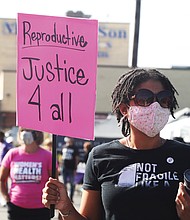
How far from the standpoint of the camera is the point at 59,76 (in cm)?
344

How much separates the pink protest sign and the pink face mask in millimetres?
391

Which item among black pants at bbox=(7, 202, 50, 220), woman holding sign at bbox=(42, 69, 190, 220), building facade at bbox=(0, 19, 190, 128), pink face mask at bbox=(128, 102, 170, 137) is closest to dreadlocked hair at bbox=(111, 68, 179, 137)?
woman holding sign at bbox=(42, 69, 190, 220)

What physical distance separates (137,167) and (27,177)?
333 cm

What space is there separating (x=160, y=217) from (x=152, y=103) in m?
0.52

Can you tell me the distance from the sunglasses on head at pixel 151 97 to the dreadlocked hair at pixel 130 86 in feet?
0.15

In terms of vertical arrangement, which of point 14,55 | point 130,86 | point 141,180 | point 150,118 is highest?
point 130,86

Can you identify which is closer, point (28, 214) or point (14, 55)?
point (28, 214)

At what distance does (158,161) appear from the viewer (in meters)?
3.06

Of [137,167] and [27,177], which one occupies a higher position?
[137,167]

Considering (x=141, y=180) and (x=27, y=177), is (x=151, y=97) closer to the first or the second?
(x=141, y=180)

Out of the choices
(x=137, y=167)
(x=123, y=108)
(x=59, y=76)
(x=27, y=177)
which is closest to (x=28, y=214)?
(x=27, y=177)

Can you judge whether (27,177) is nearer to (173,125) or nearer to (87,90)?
(87,90)

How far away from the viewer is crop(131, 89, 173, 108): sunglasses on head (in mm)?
3086

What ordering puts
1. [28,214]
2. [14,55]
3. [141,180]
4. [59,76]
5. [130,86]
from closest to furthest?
[141,180]
[130,86]
[59,76]
[28,214]
[14,55]
